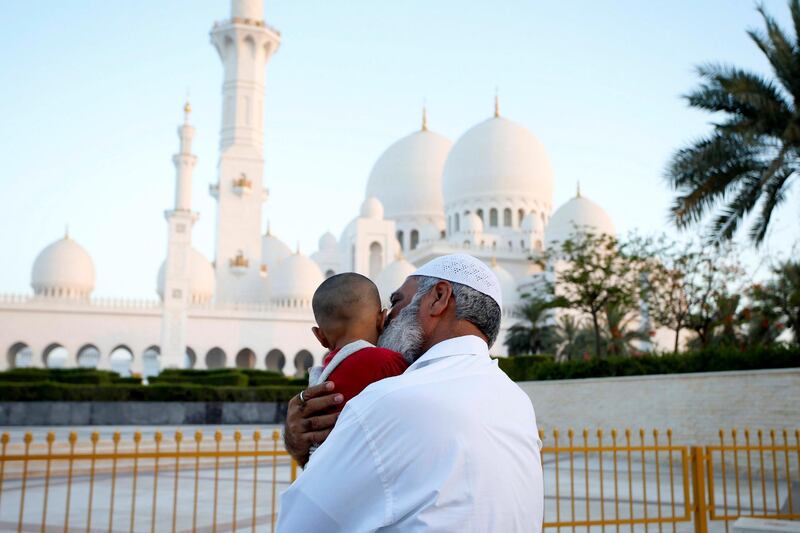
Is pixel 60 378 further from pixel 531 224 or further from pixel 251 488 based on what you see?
pixel 531 224

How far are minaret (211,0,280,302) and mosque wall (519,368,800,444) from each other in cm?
2272

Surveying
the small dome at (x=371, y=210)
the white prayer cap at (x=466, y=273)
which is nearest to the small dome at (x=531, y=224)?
the small dome at (x=371, y=210)

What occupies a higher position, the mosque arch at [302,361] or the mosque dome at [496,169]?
the mosque dome at [496,169]

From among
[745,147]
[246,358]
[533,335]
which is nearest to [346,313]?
[745,147]

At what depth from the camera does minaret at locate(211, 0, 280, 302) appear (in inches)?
1300

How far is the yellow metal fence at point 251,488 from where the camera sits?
186 inches

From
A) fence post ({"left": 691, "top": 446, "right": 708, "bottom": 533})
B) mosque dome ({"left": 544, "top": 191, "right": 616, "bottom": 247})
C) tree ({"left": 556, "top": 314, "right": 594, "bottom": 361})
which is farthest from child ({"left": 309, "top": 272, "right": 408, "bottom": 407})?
mosque dome ({"left": 544, "top": 191, "right": 616, "bottom": 247})

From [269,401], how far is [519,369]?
509 centimetres

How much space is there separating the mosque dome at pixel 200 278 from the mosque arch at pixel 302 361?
4647 millimetres

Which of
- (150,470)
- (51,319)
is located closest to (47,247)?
(51,319)

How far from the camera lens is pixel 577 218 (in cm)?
3638

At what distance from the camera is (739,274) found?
1669 cm

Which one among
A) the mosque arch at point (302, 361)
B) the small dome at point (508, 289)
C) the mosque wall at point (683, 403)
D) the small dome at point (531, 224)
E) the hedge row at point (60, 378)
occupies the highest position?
the small dome at point (531, 224)

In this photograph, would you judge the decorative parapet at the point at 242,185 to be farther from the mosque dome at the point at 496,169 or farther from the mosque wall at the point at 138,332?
the mosque dome at the point at 496,169
